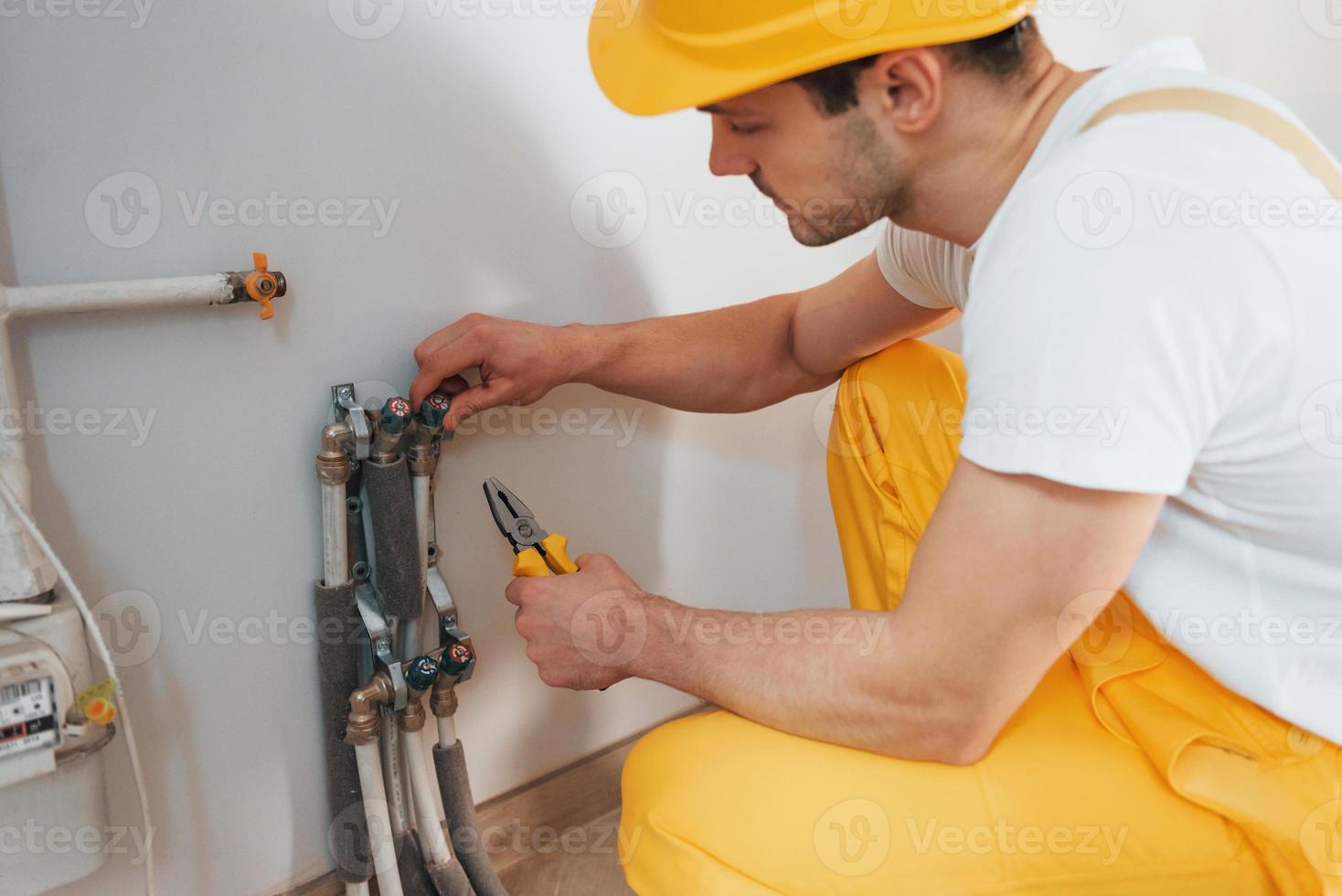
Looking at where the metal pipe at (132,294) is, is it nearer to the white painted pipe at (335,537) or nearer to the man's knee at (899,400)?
the white painted pipe at (335,537)

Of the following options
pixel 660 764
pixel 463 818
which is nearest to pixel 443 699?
pixel 463 818

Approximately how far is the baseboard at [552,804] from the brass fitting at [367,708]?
273 mm

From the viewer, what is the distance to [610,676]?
896 mm

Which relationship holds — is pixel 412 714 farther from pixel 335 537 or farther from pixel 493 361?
pixel 493 361

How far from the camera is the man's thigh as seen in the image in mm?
810

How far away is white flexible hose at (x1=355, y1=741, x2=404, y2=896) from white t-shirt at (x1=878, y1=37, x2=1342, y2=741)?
2.05 ft

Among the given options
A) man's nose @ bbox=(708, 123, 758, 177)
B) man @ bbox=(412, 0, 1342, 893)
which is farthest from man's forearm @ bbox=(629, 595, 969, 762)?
man's nose @ bbox=(708, 123, 758, 177)

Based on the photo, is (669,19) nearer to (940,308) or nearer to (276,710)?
(940,308)

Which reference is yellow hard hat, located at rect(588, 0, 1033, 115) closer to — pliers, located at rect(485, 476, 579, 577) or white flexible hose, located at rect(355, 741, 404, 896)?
pliers, located at rect(485, 476, 579, 577)

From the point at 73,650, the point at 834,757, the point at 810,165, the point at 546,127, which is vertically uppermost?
the point at 546,127

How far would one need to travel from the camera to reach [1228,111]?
0.74m

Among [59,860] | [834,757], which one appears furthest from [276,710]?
[834,757]

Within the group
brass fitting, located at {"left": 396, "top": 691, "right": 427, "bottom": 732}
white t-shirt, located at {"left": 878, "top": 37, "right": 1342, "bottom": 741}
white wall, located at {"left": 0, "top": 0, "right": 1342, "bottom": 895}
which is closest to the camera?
white t-shirt, located at {"left": 878, "top": 37, "right": 1342, "bottom": 741}

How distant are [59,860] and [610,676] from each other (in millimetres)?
444
